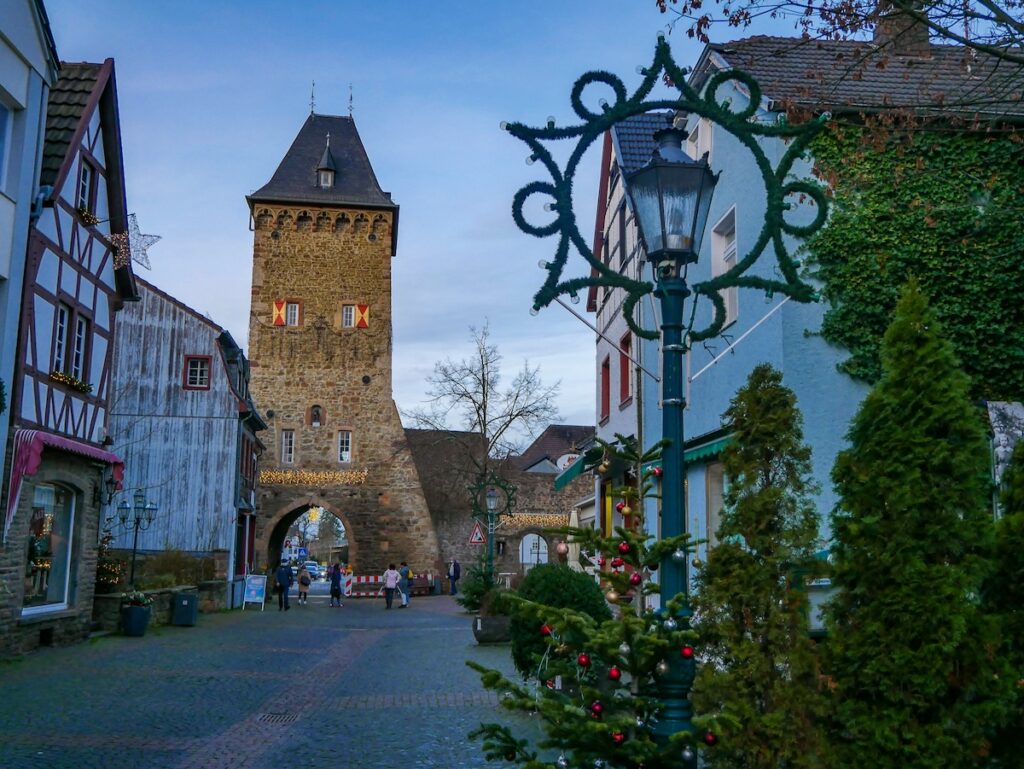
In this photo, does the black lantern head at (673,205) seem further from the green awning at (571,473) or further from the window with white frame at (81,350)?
the green awning at (571,473)

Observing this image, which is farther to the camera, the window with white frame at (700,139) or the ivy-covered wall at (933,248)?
the window with white frame at (700,139)

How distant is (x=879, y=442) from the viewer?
19.5 ft

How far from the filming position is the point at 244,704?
11.2 metres

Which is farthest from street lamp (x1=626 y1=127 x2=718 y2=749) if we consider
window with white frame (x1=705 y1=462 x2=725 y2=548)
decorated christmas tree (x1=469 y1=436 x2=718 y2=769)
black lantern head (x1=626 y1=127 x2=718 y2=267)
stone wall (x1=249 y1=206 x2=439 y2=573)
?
stone wall (x1=249 y1=206 x2=439 y2=573)

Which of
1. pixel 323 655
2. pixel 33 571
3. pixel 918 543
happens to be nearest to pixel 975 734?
pixel 918 543

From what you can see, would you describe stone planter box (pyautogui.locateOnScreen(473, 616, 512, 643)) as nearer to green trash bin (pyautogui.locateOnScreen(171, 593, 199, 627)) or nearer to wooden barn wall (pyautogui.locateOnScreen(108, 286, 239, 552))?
green trash bin (pyautogui.locateOnScreen(171, 593, 199, 627))

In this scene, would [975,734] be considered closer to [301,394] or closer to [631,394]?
[631,394]

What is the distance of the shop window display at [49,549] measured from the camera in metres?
16.1

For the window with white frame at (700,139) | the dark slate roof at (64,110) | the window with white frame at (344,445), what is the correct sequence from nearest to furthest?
1. the dark slate roof at (64,110)
2. the window with white frame at (700,139)
3. the window with white frame at (344,445)

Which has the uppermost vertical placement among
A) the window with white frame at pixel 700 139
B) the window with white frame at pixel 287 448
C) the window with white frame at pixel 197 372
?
the window with white frame at pixel 700 139

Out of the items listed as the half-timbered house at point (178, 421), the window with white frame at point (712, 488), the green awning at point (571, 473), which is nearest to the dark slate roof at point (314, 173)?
the half-timbered house at point (178, 421)

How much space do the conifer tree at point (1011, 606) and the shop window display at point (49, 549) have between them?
46.1 feet

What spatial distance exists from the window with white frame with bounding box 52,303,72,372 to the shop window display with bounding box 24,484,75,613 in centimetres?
200

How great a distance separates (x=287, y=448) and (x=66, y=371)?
27033 millimetres
